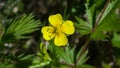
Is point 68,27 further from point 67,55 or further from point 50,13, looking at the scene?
point 50,13

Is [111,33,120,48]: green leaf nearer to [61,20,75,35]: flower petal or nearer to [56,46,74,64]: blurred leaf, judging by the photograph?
[56,46,74,64]: blurred leaf

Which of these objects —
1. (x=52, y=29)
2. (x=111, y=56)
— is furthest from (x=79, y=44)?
(x=52, y=29)

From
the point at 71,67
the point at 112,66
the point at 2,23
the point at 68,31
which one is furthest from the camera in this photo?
the point at 112,66

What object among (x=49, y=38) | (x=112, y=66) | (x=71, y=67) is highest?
(x=49, y=38)

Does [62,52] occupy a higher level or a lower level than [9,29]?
lower

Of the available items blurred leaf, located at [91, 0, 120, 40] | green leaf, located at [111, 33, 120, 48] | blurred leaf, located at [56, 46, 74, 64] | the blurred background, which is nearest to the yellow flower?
blurred leaf, located at [56, 46, 74, 64]

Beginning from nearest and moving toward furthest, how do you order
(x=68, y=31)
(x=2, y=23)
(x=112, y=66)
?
(x=68, y=31), (x=2, y=23), (x=112, y=66)

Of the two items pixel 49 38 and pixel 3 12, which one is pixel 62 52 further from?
pixel 3 12

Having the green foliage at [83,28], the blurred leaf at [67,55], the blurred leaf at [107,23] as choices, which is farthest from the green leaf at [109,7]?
the blurred leaf at [67,55]
